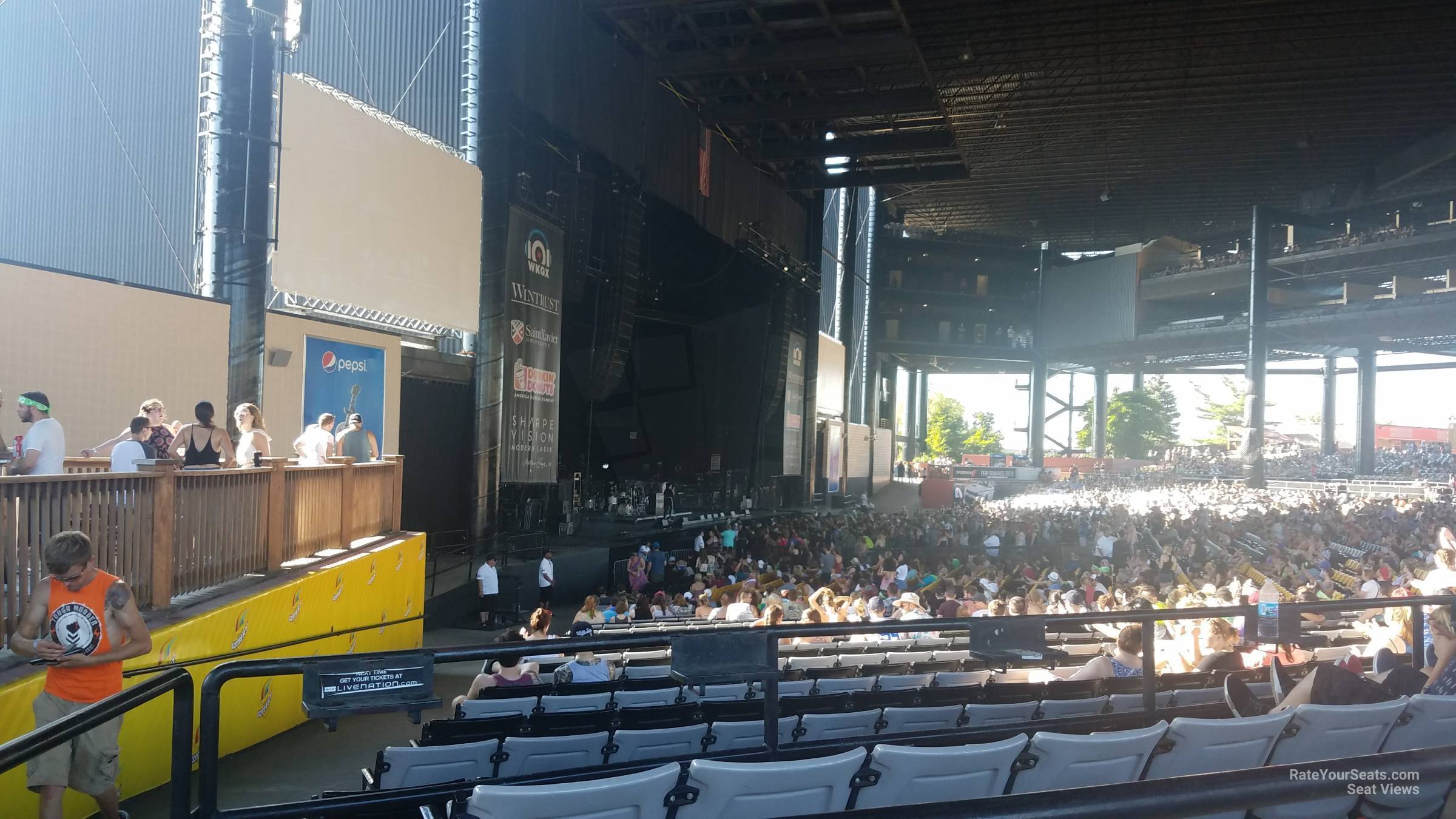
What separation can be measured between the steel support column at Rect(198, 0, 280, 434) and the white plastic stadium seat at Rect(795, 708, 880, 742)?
6454mm

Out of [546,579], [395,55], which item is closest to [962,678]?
[546,579]

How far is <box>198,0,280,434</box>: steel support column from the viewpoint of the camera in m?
7.64

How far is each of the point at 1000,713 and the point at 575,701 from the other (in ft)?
6.52

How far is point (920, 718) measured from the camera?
377 centimetres

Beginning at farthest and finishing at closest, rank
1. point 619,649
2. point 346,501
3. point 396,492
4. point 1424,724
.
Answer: point 396,492, point 346,501, point 1424,724, point 619,649

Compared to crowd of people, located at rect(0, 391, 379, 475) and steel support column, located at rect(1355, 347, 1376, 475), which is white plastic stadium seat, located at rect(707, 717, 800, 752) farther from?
steel support column, located at rect(1355, 347, 1376, 475)

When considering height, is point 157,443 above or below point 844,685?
above

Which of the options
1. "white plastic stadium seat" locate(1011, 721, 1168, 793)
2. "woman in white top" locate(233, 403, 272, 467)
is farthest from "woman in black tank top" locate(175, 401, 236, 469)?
"white plastic stadium seat" locate(1011, 721, 1168, 793)

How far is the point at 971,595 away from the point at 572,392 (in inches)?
552

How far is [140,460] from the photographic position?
5.41 metres

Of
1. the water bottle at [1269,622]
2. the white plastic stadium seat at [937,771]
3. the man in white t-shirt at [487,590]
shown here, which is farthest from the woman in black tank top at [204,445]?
the water bottle at [1269,622]

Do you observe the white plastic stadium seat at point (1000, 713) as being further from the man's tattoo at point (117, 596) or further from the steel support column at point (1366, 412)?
the steel support column at point (1366, 412)

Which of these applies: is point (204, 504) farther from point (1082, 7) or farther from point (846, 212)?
point (846, 212)

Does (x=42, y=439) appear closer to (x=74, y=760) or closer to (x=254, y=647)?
(x=254, y=647)
